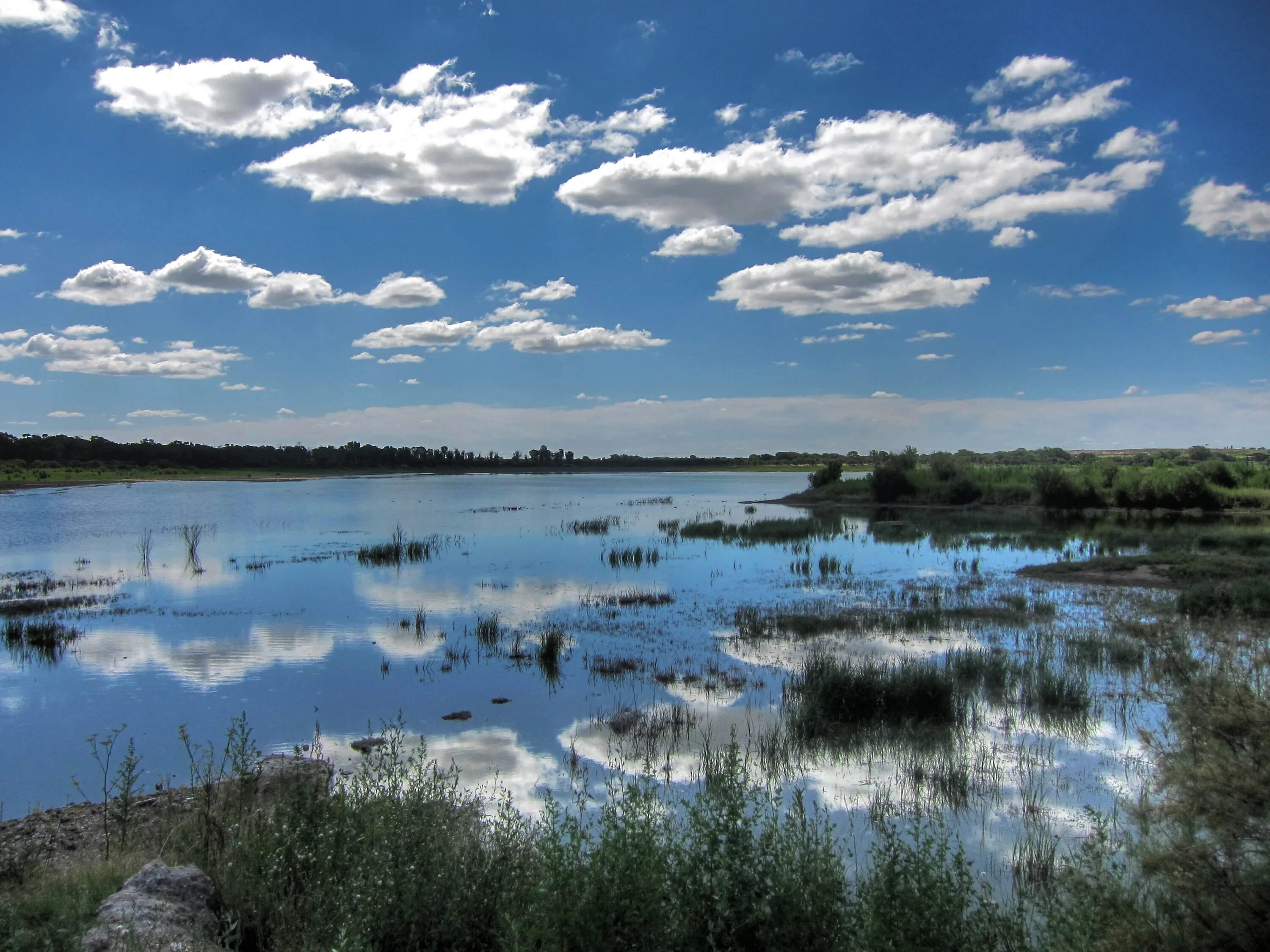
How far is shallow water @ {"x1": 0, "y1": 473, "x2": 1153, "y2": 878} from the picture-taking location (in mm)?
8953

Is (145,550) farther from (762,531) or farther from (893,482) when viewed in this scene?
(893,482)

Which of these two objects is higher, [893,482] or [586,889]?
[893,482]

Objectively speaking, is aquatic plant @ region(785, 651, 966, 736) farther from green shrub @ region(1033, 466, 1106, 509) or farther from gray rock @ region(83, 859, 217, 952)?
green shrub @ region(1033, 466, 1106, 509)

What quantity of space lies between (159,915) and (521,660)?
995cm

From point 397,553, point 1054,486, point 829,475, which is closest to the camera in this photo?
point 397,553

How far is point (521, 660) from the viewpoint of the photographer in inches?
570

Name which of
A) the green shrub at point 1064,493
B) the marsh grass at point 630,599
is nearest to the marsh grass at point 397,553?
the marsh grass at point 630,599

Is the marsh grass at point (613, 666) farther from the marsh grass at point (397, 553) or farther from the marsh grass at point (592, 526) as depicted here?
the marsh grass at point (592, 526)

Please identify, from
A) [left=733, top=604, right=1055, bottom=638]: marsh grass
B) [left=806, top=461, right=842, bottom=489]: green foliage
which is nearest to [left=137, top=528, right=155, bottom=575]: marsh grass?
[left=733, top=604, right=1055, bottom=638]: marsh grass

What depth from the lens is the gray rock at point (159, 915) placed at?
4.23 metres

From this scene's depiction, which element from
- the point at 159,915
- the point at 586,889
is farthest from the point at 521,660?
the point at 586,889

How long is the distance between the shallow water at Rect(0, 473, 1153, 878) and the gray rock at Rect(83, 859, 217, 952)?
3.56 m

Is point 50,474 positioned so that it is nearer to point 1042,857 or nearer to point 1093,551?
point 1093,551

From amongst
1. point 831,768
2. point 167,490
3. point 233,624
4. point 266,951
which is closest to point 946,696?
point 831,768
